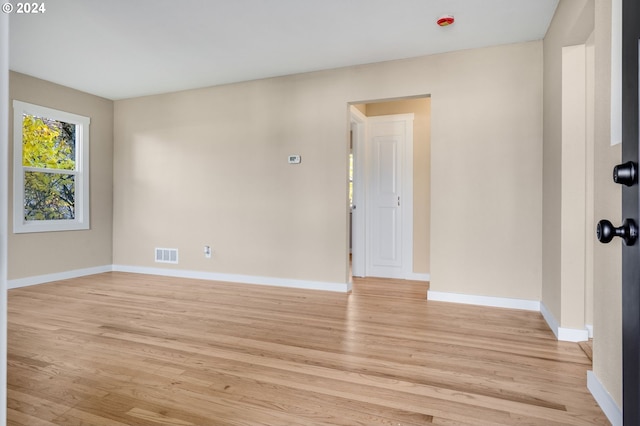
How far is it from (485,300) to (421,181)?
1816mm

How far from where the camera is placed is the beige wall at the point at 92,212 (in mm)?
4281

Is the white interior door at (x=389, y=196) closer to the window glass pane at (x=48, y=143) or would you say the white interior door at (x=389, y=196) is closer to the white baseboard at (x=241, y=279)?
the white baseboard at (x=241, y=279)

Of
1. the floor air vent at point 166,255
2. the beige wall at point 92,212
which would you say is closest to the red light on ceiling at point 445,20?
the floor air vent at point 166,255

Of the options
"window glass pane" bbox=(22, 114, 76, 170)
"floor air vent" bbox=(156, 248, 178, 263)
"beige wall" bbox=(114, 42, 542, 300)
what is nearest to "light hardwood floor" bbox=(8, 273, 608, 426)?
"beige wall" bbox=(114, 42, 542, 300)

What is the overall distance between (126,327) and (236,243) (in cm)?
190

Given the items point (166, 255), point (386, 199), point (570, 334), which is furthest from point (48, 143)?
point (570, 334)

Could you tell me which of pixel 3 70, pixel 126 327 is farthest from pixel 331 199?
pixel 3 70

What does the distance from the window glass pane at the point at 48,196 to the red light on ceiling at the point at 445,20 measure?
487cm

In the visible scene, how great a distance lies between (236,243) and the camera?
4637 mm

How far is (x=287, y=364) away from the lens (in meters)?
2.18

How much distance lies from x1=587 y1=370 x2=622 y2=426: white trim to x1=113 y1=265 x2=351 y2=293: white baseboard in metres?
2.51

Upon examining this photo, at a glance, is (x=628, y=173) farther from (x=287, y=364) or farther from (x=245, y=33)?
(x=245, y=33)

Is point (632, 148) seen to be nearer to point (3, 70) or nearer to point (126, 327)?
point (3, 70)

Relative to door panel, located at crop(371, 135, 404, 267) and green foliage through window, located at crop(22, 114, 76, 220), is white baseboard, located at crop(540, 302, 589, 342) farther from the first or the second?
green foliage through window, located at crop(22, 114, 76, 220)
